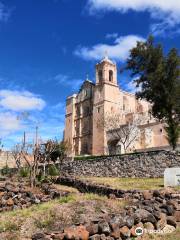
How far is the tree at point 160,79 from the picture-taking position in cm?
2831

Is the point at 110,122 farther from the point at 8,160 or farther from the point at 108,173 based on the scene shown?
the point at 108,173

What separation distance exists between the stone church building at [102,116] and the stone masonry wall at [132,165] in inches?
794

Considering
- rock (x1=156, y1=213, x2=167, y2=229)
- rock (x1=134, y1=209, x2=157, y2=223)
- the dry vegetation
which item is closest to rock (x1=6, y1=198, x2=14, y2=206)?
the dry vegetation

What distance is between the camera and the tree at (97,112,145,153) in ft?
170

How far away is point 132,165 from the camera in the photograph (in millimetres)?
26406

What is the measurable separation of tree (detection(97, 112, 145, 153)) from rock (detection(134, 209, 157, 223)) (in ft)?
131

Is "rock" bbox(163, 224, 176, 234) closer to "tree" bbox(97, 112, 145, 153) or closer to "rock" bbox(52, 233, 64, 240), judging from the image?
"rock" bbox(52, 233, 64, 240)

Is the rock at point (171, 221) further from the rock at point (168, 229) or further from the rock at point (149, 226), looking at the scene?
the rock at point (149, 226)

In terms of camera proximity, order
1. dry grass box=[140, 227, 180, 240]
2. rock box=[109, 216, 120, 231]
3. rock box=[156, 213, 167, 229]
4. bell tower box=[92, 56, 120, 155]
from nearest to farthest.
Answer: rock box=[109, 216, 120, 231], dry grass box=[140, 227, 180, 240], rock box=[156, 213, 167, 229], bell tower box=[92, 56, 120, 155]

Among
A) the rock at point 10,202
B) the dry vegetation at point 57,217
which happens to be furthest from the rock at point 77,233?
the rock at point 10,202

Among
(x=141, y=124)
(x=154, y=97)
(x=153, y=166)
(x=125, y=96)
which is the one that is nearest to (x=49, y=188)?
(x=153, y=166)

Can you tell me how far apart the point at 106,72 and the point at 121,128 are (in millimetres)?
14096

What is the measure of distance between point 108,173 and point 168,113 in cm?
701

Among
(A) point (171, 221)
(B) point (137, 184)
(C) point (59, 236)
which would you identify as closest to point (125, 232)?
(C) point (59, 236)
